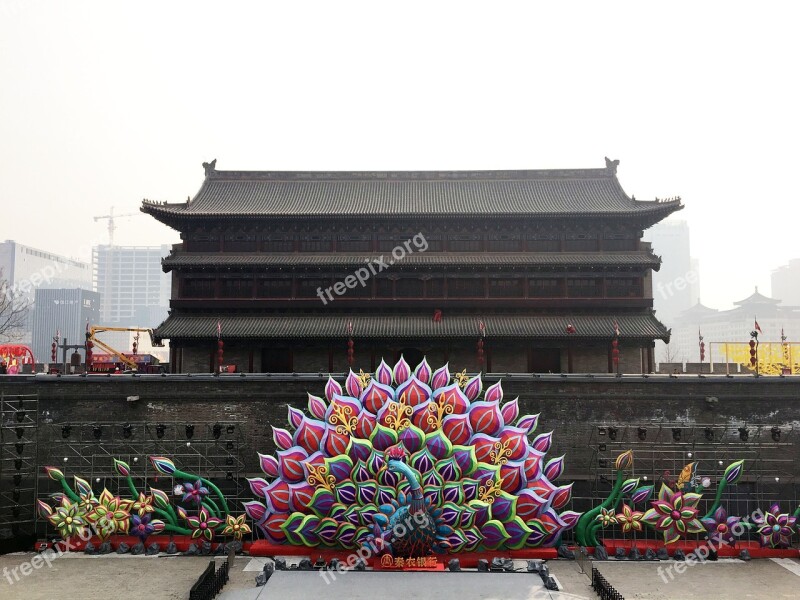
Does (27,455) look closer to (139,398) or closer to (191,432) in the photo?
(139,398)

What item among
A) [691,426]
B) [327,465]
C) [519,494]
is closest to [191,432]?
[327,465]

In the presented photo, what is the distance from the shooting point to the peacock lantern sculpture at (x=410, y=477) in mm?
18062

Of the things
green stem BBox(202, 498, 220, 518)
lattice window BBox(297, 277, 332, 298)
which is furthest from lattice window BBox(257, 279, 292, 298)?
green stem BBox(202, 498, 220, 518)

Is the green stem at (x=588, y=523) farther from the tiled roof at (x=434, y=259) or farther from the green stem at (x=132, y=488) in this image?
the green stem at (x=132, y=488)

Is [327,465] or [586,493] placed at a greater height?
[327,465]

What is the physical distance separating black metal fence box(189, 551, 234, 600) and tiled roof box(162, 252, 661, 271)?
13611mm

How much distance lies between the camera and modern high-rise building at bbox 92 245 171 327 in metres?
177

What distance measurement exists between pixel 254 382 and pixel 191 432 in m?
2.78

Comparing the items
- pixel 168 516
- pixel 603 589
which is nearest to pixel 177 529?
pixel 168 516

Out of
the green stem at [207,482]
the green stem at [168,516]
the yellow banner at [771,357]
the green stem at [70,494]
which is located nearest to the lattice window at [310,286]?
the green stem at [207,482]

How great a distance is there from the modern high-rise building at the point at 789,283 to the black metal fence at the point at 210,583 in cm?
20735

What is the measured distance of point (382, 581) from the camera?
1669cm

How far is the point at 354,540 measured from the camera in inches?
723

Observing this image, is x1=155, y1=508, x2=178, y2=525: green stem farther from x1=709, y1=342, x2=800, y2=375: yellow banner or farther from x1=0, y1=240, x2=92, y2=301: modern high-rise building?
x1=0, y1=240, x2=92, y2=301: modern high-rise building
